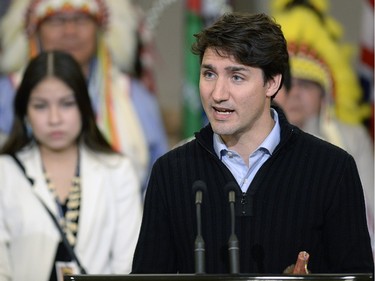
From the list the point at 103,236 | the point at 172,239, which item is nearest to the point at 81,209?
the point at 103,236

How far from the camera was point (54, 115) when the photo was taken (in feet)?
16.4

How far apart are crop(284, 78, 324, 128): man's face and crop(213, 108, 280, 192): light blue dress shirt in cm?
269

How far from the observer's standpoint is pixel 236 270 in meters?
3.12

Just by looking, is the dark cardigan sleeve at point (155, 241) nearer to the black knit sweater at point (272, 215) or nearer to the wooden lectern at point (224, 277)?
the black knit sweater at point (272, 215)

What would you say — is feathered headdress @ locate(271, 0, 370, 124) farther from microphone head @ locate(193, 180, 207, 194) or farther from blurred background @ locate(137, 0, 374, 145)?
microphone head @ locate(193, 180, 207, 194)

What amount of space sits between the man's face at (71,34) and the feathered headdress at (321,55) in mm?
1043

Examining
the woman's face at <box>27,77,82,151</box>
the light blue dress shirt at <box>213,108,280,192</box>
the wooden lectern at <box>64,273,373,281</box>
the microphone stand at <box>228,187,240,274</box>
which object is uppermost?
the woman's face at <box>27,77,82,151</box>

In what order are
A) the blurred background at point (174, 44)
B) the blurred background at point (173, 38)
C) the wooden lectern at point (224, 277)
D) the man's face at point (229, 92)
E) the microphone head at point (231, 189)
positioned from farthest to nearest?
1. the blurred background at point (174, 44)
2. the blurred background at point (173, 38)
3. the man's face at point (229, 92)
4. the microphone head at point (231, 189)
5. the wooden lectern at point (224, 277)

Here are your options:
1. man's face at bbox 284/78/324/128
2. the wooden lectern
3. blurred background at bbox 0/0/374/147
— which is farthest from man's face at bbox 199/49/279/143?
blurred background at bbox 0/0/374/147

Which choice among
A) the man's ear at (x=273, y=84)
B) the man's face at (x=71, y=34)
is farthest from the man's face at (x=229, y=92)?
the man's face at (x=71, y=34)

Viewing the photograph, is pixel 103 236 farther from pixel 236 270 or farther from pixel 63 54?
pixel 236 270

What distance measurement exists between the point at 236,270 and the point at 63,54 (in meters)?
2.30

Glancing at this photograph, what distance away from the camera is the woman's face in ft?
16.5

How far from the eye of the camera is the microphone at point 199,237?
10.4 ft
